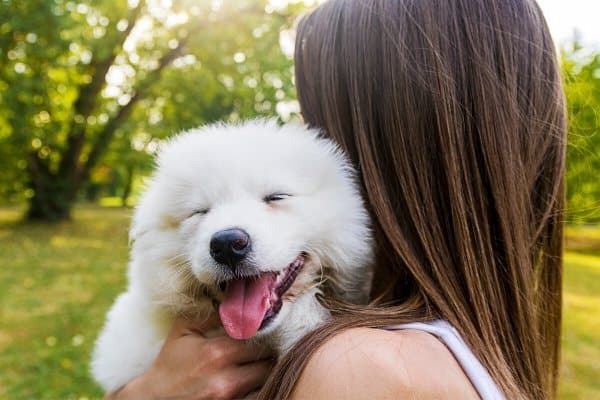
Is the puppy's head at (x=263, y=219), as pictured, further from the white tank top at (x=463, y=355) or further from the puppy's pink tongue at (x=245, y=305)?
the white tank top at (x=463, y=355)

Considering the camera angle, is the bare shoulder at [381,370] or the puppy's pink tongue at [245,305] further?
the puppy's pink tongue at [245,305]

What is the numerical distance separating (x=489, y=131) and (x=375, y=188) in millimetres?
342

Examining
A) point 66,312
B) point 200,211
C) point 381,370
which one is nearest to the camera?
point 381,370

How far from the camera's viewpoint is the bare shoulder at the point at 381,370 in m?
1.13

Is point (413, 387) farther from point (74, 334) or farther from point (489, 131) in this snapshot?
point (74, 334)

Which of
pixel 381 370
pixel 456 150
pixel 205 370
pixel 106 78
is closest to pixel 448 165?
pixel 456 150

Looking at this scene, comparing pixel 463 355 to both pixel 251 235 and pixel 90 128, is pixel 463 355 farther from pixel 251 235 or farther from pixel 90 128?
pixel 90 128

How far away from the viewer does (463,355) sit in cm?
125

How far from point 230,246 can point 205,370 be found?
0.35 m

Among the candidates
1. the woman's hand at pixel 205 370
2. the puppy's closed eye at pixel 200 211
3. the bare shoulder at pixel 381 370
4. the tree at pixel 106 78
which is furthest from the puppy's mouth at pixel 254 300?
the tree at pixel 106 78

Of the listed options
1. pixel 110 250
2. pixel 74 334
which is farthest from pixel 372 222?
pixel 110 250

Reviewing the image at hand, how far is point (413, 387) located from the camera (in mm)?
1140

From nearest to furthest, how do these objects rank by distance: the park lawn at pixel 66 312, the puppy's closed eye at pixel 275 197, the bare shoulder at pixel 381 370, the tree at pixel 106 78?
the bare shoulder at pixel 381 370, the puppy's closed eye at pixel 275 197, the park lawn at pixel 66 312, the tree at pixel 106 78

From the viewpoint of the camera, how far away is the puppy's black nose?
5.06 feet
